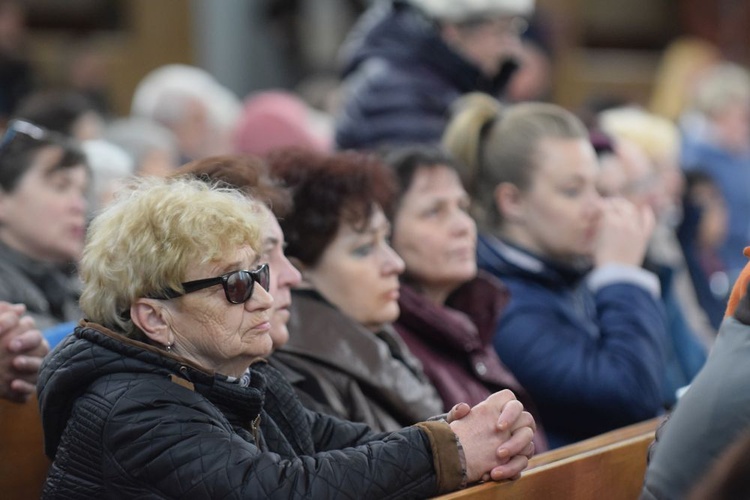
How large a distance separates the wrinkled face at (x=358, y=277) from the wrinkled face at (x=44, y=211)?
2.94ft

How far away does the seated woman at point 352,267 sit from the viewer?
9.50 ft

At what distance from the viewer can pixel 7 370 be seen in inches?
105

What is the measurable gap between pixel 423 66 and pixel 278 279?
2.38 metres

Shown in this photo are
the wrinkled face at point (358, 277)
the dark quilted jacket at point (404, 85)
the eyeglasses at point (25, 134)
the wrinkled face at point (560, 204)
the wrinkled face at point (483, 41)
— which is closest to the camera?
the wrinkled face at point (358, 277)

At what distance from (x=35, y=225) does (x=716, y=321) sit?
2851 mm

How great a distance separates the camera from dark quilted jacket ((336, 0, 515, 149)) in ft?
15.7

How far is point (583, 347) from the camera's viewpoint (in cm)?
342

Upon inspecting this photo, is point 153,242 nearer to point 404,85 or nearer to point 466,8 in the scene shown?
point 404,85

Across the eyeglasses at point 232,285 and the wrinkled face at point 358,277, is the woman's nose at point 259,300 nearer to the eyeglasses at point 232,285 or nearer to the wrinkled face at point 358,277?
the eyeglasses at point 232,285

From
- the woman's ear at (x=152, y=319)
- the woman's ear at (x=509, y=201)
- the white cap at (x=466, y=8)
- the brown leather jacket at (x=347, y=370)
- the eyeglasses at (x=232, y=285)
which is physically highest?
the white cap at (x=466, y=8)

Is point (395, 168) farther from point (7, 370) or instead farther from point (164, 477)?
point (164, 477)

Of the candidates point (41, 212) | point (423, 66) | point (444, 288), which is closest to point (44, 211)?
point (41, 212)

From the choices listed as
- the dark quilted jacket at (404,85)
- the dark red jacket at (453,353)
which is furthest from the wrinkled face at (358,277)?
the dark quilted jacket at (404,85)

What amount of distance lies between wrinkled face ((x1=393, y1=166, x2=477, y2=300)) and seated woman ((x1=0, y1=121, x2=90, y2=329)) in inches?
36.3
